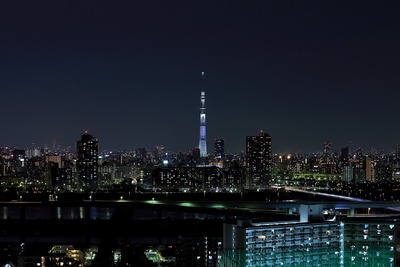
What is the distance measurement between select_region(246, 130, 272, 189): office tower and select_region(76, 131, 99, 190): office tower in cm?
693

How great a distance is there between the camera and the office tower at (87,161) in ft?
101

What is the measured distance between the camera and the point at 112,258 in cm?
1084

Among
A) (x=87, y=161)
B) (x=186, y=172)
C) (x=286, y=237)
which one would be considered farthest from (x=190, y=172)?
(x=286, y=237)

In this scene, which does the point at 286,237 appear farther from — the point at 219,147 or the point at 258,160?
the point at 219,147

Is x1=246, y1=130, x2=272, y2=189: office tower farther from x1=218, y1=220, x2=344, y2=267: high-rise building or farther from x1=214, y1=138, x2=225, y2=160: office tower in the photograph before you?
x1=218, y1=220, x2=344, y2=267: high-rise building

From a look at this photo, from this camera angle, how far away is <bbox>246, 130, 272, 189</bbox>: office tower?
31.9 m

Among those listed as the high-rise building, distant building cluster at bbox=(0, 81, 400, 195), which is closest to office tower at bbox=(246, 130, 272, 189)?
distant building cluster at bbox=(0, 81, 400, 195)

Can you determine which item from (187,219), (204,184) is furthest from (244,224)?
(204,184)

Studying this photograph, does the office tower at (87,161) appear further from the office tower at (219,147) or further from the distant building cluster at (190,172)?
the office tower at (219,147)

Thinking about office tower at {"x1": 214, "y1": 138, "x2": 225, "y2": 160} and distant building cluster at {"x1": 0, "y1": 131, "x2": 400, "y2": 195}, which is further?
office tower at {"x1": 214, "y1": 138, "x2": 225, "y2": 160}

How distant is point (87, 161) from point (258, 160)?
7.92 metres

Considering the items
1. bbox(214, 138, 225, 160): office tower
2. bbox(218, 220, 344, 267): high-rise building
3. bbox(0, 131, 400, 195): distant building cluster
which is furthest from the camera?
bbox(214, 138, 225, 160): office tower

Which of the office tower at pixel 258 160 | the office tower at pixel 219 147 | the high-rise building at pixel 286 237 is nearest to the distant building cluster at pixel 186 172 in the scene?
the office tower at pixel 258 160

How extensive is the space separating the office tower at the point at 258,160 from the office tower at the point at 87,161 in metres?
6.93
